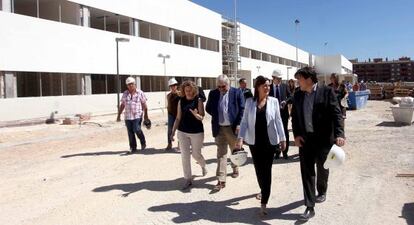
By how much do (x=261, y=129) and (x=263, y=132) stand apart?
0.04 metres

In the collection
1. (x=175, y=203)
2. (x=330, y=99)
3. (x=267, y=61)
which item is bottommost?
(x=175, y=203)

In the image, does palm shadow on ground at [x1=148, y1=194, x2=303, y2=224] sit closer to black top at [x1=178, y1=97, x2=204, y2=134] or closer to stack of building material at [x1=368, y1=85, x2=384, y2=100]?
black top at [x1=178, y1=97, x2=204, y2=134]

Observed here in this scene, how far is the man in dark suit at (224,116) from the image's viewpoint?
6980mm

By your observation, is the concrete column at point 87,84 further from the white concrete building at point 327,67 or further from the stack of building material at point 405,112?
the stack of building material at point 405,112

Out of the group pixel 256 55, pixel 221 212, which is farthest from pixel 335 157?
pixel 256 55

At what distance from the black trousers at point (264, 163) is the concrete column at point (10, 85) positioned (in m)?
16.5

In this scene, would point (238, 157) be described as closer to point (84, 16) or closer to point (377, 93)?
point (84, 16)

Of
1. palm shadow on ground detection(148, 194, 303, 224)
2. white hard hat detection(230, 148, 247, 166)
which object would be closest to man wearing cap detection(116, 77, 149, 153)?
palm shadow on ground detection(148, 194, 303, 224)

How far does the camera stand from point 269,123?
18.0 feet

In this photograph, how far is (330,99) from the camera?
5.50m

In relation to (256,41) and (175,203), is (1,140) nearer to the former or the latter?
(175,203)

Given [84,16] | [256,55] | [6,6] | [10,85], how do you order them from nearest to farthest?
[6,6]
[10,85]
[84,16]
[256,55]

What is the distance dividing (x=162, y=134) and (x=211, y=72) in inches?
1061

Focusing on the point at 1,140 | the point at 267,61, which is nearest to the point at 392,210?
the point at 1,140
